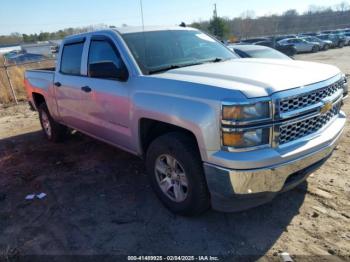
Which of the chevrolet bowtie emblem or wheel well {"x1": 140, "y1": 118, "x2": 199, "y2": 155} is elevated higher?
the chevrolet bowtie emblem

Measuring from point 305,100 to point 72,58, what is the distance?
353 cm

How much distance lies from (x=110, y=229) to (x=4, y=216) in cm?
140

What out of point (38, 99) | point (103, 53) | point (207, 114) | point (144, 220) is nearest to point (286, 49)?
point (38, 99)

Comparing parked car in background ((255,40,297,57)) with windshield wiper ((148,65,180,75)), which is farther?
parked car in background ((255,40,297,57))

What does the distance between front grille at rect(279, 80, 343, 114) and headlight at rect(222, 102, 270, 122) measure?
150mm

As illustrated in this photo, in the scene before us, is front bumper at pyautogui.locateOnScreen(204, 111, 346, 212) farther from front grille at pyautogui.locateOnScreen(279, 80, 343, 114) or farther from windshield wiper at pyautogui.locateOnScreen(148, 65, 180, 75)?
windshield wiper at pyautogui.locateOnScreen(148, 65, 180, 75)

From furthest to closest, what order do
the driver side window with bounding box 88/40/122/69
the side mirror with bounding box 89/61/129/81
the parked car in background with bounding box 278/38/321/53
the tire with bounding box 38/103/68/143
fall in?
the parked car in background with bounding box 278/38/321/53, the tire with bounding box 38/103/68/143, the driver side window with bounding box 88/40/122/69, the side mirror with bounding box 89/61/129/81

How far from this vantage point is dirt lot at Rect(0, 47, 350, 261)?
9.69 feet

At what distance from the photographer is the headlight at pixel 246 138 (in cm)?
261

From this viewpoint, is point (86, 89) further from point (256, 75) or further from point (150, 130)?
point (256, 75)

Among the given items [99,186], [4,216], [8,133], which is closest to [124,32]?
[99,186]

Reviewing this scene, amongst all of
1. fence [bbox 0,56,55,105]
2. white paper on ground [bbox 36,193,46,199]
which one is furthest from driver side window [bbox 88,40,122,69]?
fence [bbox 0,56,55,105]

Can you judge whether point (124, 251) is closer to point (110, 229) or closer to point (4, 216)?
point (110, 229)

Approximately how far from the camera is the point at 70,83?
4848mm
